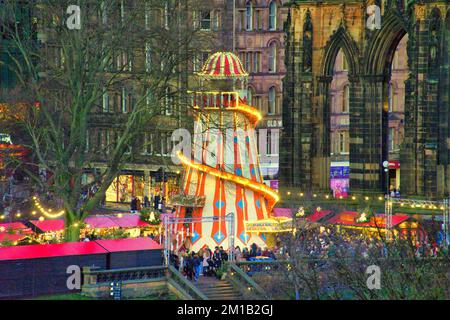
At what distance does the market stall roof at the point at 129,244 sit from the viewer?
8381 centimetres

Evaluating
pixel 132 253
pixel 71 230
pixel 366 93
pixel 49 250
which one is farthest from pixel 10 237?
pixel 366 93

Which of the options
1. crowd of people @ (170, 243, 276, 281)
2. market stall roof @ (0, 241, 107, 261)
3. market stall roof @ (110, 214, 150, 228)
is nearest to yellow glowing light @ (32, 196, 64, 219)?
market stall roof @ (110, 214, 150, 228)

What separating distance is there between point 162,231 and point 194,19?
43.1ft

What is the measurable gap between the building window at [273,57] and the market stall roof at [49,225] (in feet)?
138

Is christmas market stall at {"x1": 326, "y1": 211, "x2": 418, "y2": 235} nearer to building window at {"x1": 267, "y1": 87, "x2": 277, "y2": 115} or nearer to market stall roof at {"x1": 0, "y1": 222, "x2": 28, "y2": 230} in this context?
market stall roof at {"x1": 0, "y1": 222, "x2": 28, "y2": 230}

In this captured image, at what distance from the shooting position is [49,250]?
266 ft

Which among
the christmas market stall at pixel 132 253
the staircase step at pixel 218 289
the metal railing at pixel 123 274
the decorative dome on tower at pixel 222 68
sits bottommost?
the staircase step at pixel 218 289

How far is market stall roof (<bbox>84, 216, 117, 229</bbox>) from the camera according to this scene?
93000 millimetres

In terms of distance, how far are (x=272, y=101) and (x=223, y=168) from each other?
39644 millimetres

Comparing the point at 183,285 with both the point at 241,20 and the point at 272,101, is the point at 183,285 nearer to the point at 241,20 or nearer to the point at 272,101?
the point at 241,20

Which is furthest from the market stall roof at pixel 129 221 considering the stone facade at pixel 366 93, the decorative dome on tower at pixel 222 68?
the stone facade at pixel 366 93

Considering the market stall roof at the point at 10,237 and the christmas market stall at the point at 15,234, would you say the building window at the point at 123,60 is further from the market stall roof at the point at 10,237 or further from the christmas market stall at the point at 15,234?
the market stall roof at the point at 10,237
